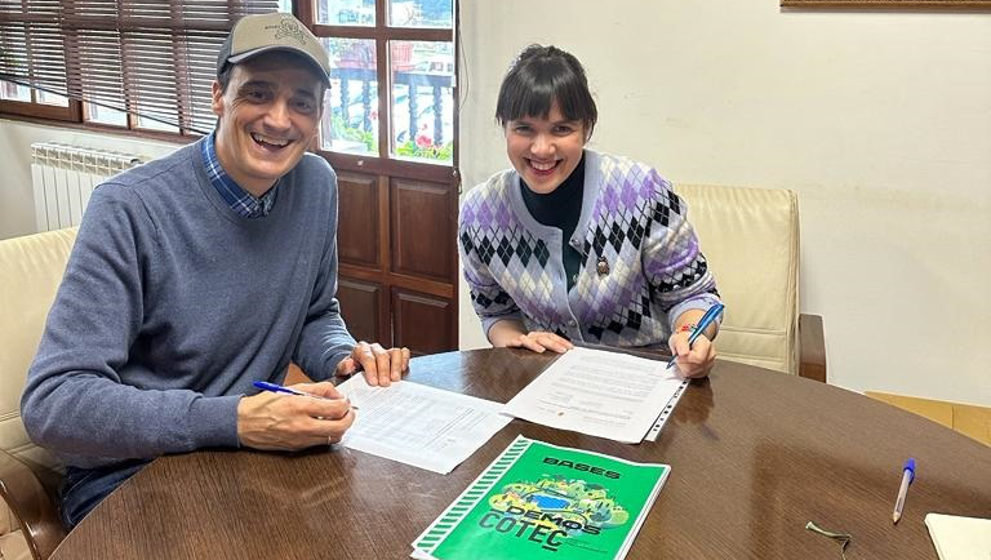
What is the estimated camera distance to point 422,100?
3074 mm

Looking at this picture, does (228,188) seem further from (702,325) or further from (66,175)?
(66,175)

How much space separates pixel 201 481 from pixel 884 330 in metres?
1.87

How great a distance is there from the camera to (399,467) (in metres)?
1.12

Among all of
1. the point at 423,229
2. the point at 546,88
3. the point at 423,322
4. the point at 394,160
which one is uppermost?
the point at 546,88

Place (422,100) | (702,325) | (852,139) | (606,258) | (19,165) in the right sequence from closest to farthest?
(702,325)
(606,258)
(852,139)
(422,100)
(19,165)

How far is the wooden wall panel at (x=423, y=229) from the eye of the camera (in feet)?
10.1

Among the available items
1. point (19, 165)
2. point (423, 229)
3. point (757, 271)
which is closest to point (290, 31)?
point (757, 271)

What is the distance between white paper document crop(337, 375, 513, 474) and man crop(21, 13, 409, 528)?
0.05m

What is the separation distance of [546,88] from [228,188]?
0.61 m

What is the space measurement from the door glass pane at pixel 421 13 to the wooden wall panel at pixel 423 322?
0.95 m

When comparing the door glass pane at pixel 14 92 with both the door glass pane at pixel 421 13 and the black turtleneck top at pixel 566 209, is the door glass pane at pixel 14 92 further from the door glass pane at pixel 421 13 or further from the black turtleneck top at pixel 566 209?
the black turtleneck top at pixel 566 209

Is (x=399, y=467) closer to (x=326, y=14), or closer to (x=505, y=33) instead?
(x=505, y=33)

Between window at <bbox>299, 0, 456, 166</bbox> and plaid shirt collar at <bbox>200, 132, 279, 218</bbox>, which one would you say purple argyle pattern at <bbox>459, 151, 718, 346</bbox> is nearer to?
plaid shirt collar at <bbox>200, 132, 279, 218</bbox>

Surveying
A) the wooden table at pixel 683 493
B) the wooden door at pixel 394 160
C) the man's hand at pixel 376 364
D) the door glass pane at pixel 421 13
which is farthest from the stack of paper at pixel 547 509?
the door glass pane at pixel 421 13
